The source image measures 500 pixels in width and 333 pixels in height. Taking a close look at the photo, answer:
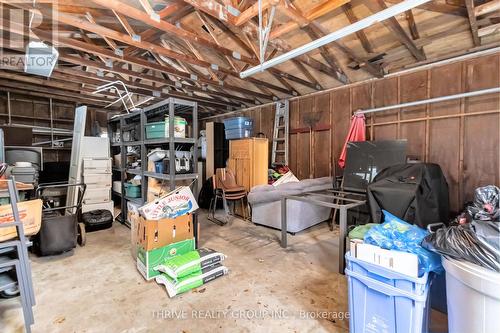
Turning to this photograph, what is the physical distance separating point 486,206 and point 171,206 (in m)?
2.56

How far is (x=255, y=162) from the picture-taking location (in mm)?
4809

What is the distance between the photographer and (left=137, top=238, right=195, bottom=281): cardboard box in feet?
7.95

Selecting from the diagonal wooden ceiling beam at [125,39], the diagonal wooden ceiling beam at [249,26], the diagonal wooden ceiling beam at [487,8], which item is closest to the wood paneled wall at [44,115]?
the diagonal wooden ceiling beam at [125,39]

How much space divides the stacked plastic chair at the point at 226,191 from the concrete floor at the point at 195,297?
1.41 metres

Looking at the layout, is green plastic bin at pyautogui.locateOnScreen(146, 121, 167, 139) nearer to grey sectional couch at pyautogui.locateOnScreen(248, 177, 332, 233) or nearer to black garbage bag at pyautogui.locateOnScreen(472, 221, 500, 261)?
grey sectional couch at pyautogui.locateOnScreen(248, 177, 332, 233)

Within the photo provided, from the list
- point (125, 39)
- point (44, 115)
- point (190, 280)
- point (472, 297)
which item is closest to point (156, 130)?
point (125, 39)

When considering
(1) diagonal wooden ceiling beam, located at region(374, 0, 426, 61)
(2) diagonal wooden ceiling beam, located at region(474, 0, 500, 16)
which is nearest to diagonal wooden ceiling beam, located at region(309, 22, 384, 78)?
(1) diagonal wooden ceiling beam, located at region(374, 0, 426, 61)

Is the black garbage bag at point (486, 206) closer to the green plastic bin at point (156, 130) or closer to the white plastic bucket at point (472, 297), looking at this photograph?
the white plastic bucket at point (472, 297)

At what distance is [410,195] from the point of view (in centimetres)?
258

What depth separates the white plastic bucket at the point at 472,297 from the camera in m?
1.04

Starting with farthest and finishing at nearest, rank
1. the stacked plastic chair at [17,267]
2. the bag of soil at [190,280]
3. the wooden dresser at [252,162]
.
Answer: the wooden dresser at [252,162], the bag of soil at [190,280], the stacked plastic chair at [17,267]

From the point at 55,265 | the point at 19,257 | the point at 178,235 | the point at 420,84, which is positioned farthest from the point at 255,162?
the point at 19,257

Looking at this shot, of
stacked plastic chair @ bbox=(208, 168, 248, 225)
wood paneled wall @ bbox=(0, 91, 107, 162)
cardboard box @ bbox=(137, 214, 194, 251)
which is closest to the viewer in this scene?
cardboard box @ bbox=(137, 214, 194, 251)

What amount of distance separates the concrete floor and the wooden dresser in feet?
5.87
